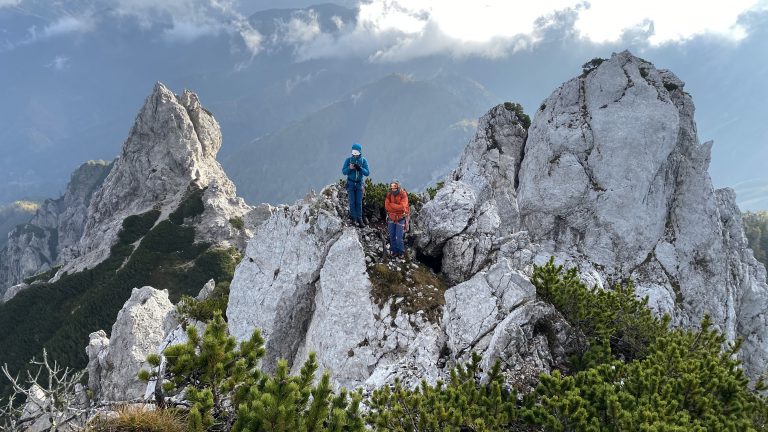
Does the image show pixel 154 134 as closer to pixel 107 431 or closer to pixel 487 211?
pixel 487 211

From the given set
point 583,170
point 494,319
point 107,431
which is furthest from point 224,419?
point 583,170

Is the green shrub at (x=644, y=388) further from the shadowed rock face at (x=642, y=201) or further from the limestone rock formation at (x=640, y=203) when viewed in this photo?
the shadowed rock face at (x=642, y=201)

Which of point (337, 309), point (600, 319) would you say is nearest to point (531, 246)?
point (600, 319)

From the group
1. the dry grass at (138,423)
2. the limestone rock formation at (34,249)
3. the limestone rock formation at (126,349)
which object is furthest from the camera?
the limestone rock formation at (34,249)

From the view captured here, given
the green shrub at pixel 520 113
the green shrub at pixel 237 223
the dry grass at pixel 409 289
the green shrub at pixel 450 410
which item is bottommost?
the green shrub at pixel 450 410

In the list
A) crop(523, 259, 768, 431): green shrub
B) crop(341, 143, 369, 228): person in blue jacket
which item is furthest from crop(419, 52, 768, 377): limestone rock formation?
crop(523, 259, 768, 431): green shrub

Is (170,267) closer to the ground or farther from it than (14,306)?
farther from it

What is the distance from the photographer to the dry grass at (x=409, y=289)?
16336 mm

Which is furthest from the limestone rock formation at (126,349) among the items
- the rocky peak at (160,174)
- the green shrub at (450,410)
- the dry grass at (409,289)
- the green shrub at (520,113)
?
the rocky peak at (160,174)

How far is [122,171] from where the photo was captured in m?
101

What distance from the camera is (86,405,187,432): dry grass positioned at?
7.11 m

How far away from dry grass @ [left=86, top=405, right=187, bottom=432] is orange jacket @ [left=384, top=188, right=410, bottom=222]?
1175 centimetres

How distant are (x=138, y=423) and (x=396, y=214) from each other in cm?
1216

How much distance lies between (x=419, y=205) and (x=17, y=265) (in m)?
210
